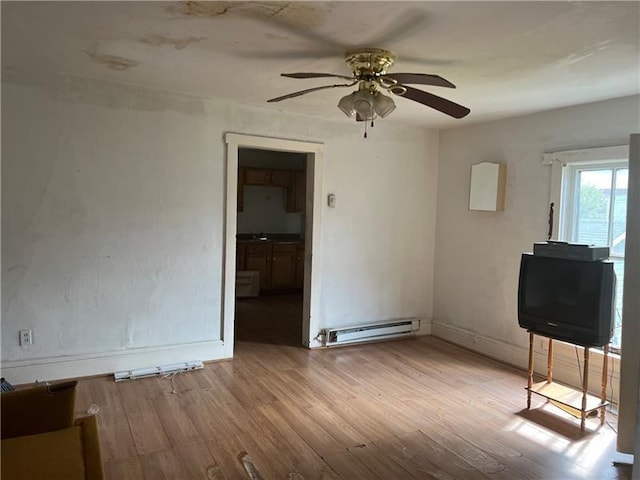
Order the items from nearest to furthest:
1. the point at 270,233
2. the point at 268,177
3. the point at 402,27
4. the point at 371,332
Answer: the point at 402,27 → the point at 371,332 → the point at 268,177 → the point at 270,233

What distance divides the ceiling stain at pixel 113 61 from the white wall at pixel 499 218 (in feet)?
11.1

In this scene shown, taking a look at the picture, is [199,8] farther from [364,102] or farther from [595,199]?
[595,199]

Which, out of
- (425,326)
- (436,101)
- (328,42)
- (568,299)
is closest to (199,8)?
(328,42)

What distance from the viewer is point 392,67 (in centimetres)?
299

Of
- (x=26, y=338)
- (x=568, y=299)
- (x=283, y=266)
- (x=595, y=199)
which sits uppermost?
(x=595, y=199)

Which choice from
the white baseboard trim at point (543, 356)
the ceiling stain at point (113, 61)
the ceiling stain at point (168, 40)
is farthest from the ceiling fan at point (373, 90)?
the white baseboard trim at point (543, 356)

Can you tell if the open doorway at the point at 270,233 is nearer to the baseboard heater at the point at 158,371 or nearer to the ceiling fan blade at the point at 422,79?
the baseboard heater at the point at 158,371

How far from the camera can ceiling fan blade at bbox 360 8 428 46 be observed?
86.4 inches

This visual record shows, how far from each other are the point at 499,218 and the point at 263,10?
10.7 feet

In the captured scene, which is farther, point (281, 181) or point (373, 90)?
point (281, 181)

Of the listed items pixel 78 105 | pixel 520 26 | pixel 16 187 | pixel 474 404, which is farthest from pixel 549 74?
pixel 16 187

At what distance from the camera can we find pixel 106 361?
380 centimetres

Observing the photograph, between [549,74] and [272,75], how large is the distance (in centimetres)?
190

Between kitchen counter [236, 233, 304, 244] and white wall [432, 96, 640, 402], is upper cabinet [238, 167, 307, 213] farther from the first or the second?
white wall [432, 96, 640, 402]
